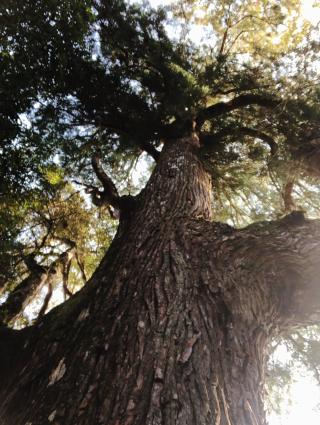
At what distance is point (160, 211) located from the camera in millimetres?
3561

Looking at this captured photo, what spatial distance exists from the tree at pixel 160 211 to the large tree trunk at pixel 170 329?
Result: 0.01 metres

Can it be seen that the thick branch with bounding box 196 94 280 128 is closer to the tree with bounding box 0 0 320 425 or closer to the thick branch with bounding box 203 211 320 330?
the tree with bounding box 0 0 320 425

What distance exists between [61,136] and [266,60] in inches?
155

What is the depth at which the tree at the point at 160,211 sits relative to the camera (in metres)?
1.82

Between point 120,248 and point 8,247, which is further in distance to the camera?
point 8,247

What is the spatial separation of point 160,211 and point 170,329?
1704 mm

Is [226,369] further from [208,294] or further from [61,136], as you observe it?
[61,136]

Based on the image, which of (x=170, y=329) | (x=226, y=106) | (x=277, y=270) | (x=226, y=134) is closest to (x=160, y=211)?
(x=277, y=270)

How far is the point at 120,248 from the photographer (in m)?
3.16

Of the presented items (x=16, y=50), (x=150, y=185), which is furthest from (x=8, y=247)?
(x=16, y=50)

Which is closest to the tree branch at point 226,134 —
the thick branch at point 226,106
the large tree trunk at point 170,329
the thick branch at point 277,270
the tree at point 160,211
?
the tree at point 160,211

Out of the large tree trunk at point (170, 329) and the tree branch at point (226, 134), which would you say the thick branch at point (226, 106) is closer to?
the tree branch at point (226, 134)

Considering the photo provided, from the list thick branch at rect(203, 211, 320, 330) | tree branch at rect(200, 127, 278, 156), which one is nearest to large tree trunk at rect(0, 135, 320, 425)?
thick branch at rect(203, 211, 320, 330)

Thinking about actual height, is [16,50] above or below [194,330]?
→ above
